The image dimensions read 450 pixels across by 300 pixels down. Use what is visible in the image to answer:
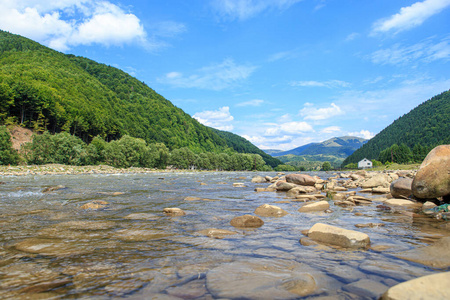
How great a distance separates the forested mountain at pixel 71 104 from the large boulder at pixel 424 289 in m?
97.0

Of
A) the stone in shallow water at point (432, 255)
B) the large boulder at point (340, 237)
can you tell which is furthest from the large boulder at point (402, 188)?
the large boulder at point (340, 237)

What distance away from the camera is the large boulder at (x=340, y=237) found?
17.5 ft

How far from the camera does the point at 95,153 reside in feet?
237

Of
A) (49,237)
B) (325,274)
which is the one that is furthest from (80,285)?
(325,274)

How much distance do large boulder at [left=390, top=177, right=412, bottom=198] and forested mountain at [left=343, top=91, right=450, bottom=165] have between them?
15285cm

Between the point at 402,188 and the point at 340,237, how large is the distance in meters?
9.25

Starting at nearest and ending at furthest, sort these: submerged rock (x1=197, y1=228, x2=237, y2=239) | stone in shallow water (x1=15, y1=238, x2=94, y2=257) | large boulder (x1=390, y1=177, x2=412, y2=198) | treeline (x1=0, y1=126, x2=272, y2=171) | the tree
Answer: stone in shallow water (x1=15, y1=238, x2=94, y2=257), submerged rock (x1=197, y1=228, x2=237, y2=239), large boulder (x1=390, y1=177, x2=412, y2=198), the tree, treeline (x1=0, y1=126, x2=272, y2=171)

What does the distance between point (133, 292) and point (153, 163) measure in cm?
8766

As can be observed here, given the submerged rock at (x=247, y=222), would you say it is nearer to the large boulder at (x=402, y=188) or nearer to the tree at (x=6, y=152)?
the large boulder at (x=402, y=188)

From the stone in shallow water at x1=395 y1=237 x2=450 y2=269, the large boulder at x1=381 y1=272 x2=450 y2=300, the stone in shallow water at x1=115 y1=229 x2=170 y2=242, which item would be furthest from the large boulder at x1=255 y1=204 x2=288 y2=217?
the large boulder at x1=381 y1=272 x2=450 y2=300

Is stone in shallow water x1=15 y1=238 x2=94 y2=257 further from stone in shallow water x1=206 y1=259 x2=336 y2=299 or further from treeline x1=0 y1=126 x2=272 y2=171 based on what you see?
treeline x1=0 y1=126 x2=272 y2=171

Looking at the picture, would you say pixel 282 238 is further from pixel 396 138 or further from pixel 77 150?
pixel 396 138

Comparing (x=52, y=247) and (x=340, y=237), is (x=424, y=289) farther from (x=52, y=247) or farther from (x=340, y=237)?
(x=52, y=247)

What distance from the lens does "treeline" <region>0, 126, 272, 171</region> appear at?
5606 cm
